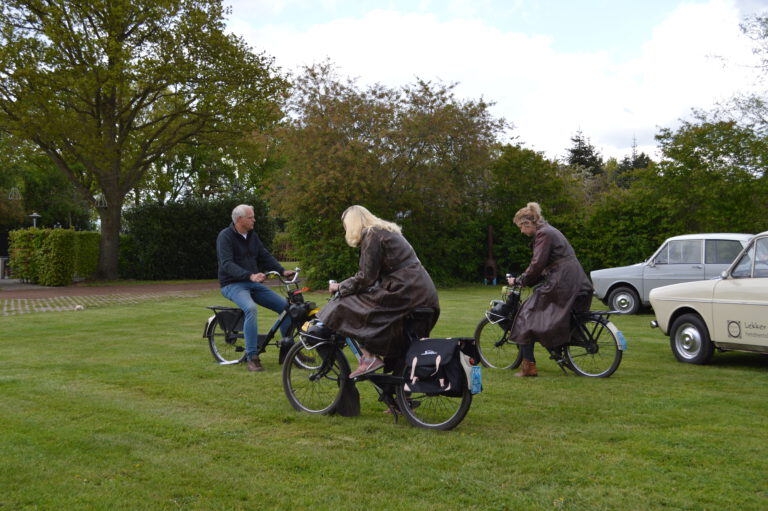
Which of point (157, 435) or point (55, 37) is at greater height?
point (55, 37)

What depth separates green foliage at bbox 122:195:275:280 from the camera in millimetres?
30078

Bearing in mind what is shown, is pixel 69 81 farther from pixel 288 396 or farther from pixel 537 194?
pixel 288 396

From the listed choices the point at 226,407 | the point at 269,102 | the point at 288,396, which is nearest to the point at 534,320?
the point at 288,396

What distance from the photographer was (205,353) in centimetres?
960

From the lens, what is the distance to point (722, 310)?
834 centimetres

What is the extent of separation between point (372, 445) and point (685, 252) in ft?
38.1

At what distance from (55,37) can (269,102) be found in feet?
25.8

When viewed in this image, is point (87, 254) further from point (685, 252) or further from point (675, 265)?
point (685, 252)

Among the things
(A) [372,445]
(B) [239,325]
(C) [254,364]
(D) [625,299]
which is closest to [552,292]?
(A) [372,445]

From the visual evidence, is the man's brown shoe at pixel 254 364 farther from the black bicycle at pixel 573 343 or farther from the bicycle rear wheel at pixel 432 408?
the bicycle rear wheel at pixel 432 408

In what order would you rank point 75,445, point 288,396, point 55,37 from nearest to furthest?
1. point 75,445
2. point 288,396
3. point 55,37

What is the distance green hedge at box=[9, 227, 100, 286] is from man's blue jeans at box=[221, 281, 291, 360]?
1969 centimetres

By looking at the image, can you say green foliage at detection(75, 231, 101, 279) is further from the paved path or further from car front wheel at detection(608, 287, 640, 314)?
car front wheel at detection(608, 287, 640, 314)

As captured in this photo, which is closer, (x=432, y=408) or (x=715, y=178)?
(x=432, y=408)
